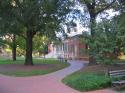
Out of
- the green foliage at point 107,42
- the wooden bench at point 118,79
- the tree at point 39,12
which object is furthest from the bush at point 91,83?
the tree at point 39,12

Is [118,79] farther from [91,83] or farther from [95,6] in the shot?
[95,6]

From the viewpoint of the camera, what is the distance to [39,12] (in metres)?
33.8

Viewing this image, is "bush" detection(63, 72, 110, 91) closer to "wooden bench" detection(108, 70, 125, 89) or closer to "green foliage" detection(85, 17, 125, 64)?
"wooden bench" detection(108, 70, 125, 89)

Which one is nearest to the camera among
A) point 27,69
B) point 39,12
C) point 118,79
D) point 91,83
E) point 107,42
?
point 91,83

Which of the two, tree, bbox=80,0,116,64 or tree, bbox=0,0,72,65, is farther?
tree, bbox=80,0,116,64

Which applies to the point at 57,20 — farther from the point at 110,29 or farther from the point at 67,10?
the point at 110,29

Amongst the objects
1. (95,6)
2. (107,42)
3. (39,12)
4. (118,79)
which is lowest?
(118,79)

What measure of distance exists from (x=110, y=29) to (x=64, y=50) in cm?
5312

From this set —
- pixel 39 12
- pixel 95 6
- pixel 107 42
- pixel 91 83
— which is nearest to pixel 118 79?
pixel 91 83

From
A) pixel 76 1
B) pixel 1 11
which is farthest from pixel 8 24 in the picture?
pixel 76 1

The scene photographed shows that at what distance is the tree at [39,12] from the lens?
3278cm

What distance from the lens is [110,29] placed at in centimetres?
1978

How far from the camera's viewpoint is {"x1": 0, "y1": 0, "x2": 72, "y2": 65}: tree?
3278cm

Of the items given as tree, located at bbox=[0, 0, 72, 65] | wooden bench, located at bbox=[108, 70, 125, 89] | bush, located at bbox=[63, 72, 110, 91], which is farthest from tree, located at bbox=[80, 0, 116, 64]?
bush, located at bbox=[63, 72, 110, 91]
